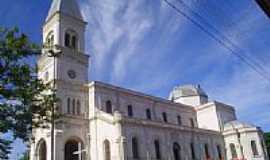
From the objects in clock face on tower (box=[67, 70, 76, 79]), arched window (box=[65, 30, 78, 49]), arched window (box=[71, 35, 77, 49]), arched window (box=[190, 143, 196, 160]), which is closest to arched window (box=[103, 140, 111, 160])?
clock face on tower (box=[67, 70, 76, 79])

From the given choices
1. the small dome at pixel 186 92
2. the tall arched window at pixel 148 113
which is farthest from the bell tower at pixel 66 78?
the small dome at pixel 186 92

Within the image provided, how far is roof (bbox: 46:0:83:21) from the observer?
4262cm

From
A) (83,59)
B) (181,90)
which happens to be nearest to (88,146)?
(83,59)

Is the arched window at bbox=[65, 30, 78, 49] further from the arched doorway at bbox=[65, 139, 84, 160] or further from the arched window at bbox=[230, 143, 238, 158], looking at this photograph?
the arched window at bbox=[230, 143, 238, 158]

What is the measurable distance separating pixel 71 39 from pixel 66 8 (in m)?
5.05

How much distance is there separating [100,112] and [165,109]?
49.8 ft

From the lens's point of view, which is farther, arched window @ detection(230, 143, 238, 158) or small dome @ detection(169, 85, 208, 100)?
small dome @ detection(169, 85, 208, 100)

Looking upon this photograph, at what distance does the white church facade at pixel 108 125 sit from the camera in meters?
34.9

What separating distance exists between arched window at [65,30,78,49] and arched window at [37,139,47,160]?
13.3 metres

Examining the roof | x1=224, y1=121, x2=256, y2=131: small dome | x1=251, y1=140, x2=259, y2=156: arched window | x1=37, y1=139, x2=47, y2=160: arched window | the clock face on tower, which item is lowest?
x1=251, y1=140, x2=259, y2=156: arched window

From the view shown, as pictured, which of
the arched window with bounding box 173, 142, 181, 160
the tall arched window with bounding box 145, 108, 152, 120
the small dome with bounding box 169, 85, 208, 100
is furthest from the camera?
the small dome with bounding box 169, 85, 208, 100

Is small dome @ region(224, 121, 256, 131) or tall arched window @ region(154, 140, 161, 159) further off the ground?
small dome @ region(224, 121, 256, 131)

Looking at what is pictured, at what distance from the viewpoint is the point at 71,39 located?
42.1 meters

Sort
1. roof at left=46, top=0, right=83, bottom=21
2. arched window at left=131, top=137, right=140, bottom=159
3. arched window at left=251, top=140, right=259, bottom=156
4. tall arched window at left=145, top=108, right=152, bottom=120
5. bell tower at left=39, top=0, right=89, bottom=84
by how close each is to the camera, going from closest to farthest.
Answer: arched window at left=131, top=137, right=140, bottom=159, bell tower at left=39, top=0, right=89, bottom=84, roof at left=46, top=0, right=83, bottom=21, tall arched window at left=145, top=108, right=152, bottom=120, arched window at left=251, top=140, right=259, bottom=156
